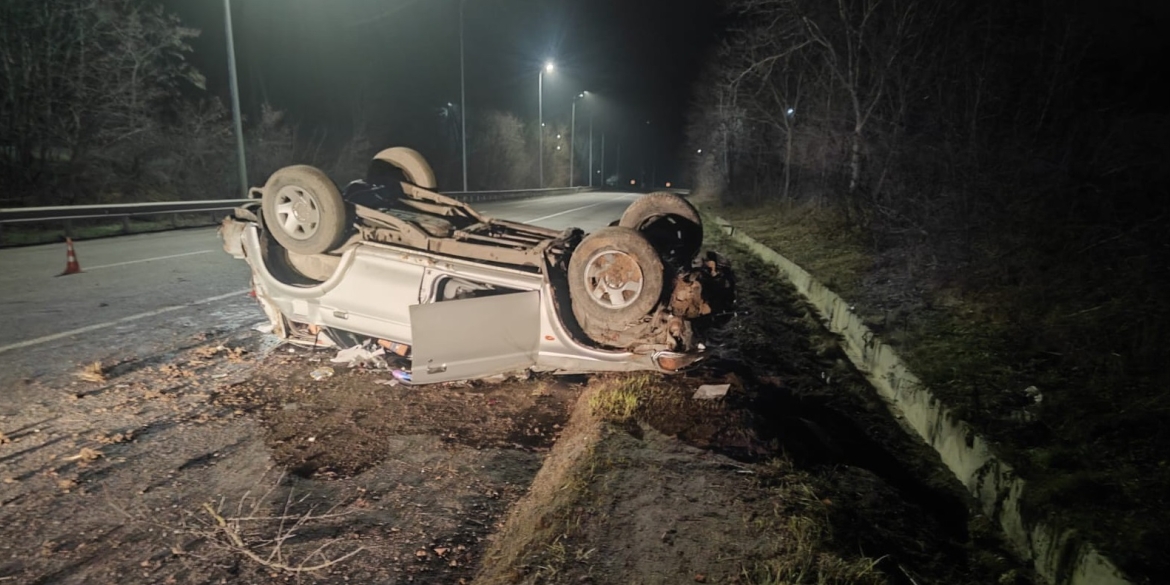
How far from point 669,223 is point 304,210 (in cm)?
322

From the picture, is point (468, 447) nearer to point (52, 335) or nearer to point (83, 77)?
point (52, 335)

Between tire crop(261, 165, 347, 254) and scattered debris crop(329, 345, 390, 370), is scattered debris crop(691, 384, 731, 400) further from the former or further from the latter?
tire crop(261, 165, 347, 254)

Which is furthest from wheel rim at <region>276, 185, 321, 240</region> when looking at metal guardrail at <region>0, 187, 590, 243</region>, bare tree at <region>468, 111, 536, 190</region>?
bare tree at <region>468, 111, 536, 190</region>

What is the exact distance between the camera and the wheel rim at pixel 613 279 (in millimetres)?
4242

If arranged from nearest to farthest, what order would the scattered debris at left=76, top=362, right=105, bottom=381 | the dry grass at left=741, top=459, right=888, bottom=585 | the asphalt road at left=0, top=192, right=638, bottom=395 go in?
1. the dry grass at left=741, top=459, right=888, bottom=585
2. the scattered debris at left=76, top=362, right=105, bottom=381
3. the asphalt road at left=0, top=192, right=638, bottom=395

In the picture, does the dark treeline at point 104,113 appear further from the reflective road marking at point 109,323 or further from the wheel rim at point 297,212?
the wheel rim at point 297,212

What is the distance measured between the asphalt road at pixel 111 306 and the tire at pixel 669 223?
13.3ft

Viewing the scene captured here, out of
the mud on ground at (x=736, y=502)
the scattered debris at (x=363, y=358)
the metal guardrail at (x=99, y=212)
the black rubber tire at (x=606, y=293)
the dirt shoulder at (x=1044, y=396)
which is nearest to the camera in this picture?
the mud on ground at (x=736, y=502)

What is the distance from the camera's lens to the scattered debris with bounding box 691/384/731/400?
13.8ft

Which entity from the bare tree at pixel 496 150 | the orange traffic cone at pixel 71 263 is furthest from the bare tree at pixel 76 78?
the bare tree at pixel 496 150

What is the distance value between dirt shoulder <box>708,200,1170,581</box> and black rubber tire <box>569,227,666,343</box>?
212cm

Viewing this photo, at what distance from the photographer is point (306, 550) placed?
2.58 m

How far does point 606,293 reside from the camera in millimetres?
4320

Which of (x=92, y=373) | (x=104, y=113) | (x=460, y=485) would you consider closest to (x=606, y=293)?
(x=460, y=485)
